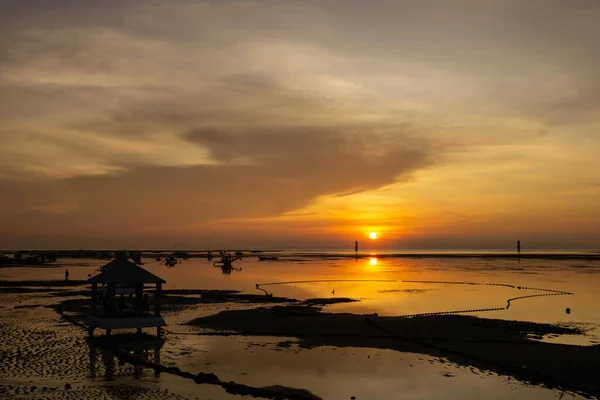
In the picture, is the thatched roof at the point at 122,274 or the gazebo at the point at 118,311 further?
the thatched roof at the point at 122,274

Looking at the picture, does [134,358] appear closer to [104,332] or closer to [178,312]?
[104,332]

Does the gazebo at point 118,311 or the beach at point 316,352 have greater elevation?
the gazebo at point 118,311

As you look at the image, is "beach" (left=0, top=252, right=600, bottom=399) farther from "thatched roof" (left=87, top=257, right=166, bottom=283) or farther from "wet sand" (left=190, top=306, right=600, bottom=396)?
"thatched roof" (left=87, top=257, right=166, bottom=283)

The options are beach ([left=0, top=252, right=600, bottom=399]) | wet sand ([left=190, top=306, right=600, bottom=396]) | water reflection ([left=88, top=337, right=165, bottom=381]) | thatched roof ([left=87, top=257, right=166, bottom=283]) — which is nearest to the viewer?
beach ([left=0, top=252, right=600, bottom=399])

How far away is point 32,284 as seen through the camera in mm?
72000

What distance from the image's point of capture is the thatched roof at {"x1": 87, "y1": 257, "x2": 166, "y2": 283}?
3123 cm

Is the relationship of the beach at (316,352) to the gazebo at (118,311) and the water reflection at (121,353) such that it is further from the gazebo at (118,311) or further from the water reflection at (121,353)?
the gazebo at (118,311)

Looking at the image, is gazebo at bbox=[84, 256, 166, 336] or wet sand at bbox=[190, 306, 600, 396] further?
gazebo at bbox=[84, 256, 166, 336]

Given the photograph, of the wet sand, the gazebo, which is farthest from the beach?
the gazebo

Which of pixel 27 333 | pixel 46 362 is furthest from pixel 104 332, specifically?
pixel 46 362

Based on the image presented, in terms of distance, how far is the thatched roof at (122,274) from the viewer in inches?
1230

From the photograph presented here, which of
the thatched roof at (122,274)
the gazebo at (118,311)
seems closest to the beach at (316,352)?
the gazebo at (118,311)

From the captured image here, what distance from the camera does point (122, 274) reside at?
31.7 metres

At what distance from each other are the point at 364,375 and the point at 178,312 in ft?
78.6
